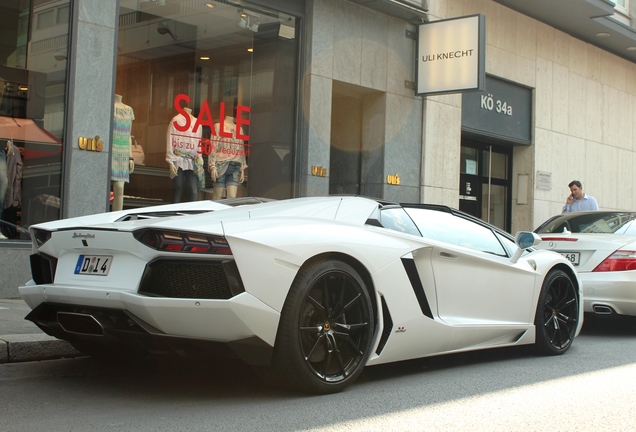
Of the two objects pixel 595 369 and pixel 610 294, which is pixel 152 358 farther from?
pixel 610 294

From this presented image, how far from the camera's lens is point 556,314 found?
670 centimetres

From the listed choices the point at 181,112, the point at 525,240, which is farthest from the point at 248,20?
the point at 525,240

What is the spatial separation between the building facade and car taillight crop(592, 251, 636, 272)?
5.45 m

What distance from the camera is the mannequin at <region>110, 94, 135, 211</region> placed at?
33.7ft

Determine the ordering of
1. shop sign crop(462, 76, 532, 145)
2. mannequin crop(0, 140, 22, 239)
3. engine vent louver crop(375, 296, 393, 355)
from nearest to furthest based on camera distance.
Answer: engine vent louver crop(375, 296, 393, 355), mannequin crop(0, 140, 22, 239), shop sign crop(462, 76, 532, 145)

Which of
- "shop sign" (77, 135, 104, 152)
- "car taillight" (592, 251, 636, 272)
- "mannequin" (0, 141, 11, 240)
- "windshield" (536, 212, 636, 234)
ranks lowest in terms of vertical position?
"car taillight" (592, 251, 636, 272)

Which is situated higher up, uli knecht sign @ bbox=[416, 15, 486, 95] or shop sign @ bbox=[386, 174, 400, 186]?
uli knecht sign @ bbox=[416, 15, 486, 95]

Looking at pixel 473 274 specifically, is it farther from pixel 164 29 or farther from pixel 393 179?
pixel 393 179

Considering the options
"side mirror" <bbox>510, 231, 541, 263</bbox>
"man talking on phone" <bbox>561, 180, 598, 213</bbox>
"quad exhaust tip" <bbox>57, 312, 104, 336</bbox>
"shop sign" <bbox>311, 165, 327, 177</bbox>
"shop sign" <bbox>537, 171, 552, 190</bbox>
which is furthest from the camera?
"shop sign" <bbox>537, 171, 552, 190</bbox>

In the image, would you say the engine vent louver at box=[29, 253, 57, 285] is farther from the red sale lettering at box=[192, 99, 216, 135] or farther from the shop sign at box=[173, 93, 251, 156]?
the red sale lettering at box=[192, 99, 216, 135]

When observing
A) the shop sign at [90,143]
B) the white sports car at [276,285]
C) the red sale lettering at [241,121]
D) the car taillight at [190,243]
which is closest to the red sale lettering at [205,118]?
the red sale lettering at [241,121]

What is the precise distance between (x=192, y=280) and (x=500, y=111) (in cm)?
1333

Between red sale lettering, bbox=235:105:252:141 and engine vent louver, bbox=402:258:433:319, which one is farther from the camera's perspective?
red sale lettering, bbox=235:105:252:141

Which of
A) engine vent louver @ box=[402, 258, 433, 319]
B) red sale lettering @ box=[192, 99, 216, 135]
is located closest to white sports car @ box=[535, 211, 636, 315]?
engine vent louver @ box=[402, 258, 433, 319]
